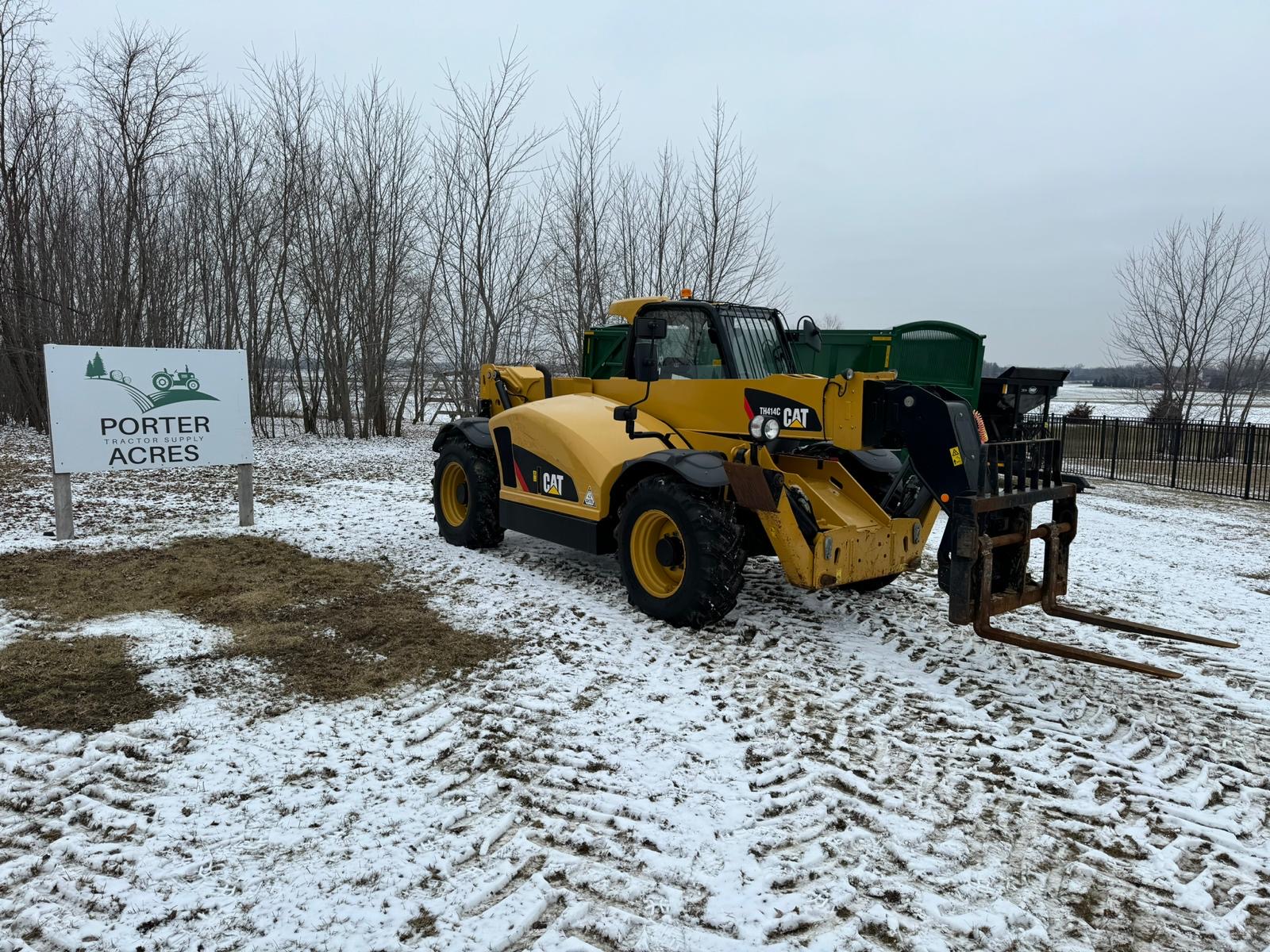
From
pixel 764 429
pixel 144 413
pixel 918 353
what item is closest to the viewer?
pixel 764 429

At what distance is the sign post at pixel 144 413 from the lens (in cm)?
766

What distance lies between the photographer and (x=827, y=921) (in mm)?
2676

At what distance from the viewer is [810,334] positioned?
678 centimetres

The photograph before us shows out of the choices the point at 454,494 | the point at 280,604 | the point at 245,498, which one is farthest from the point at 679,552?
the point at 245,498

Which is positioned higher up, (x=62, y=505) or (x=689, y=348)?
(x=689, y=348)

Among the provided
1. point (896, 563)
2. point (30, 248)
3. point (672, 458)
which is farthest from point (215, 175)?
point (896, 563)

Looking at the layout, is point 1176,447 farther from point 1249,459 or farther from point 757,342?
point 757,342

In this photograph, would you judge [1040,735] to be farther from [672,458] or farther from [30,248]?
[30,248]

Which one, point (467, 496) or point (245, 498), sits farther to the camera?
point (245, 498)

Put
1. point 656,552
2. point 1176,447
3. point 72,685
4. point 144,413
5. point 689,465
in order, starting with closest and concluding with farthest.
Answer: point 72,685
point 689,465
point 656,552
point 144,413
point 1176,447

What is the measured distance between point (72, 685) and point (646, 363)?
4260mm

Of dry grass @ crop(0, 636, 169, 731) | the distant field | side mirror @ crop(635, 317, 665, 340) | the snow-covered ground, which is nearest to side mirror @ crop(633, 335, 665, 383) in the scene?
side mirror @ crop(635, 317, 665, 340)

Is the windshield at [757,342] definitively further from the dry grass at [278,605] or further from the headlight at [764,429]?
the dry grass at [278,605]

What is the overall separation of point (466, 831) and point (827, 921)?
53.7 inches
